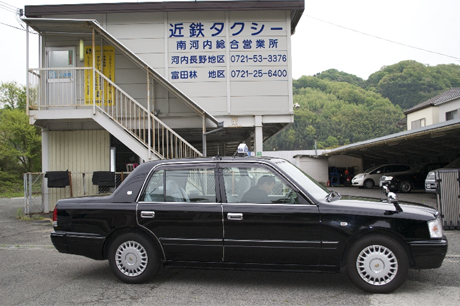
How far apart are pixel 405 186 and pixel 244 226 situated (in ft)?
67.5

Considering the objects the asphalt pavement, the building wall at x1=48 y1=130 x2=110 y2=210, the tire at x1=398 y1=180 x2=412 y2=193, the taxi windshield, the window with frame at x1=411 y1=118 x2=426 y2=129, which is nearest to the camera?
the asphalt pavement

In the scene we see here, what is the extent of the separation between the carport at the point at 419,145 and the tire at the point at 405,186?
1919mm

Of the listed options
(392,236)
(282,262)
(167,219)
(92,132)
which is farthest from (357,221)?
(92,132)

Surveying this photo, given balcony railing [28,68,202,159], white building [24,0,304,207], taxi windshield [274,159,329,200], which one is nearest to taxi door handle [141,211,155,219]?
taxi windshield [274,159,329,200]

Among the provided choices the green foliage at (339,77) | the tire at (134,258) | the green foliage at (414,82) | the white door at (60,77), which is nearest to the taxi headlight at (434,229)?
the tire at (134,258)

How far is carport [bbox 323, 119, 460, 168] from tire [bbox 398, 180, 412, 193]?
6.30ft

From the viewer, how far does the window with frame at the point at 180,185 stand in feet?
17.5

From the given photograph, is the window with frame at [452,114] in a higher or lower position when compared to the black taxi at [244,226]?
higher

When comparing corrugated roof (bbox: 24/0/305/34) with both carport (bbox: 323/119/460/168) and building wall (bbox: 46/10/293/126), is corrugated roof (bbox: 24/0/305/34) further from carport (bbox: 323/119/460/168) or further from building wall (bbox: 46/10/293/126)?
carport (bbox: 323/119/460/168)

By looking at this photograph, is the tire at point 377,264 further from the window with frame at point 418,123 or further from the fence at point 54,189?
the window with frame at point 418,123

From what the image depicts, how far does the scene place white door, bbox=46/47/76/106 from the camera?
12.6 meters

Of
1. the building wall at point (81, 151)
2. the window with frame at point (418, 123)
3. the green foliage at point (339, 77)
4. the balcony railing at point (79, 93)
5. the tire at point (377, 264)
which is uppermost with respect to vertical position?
the green foliage at point (339, 77)

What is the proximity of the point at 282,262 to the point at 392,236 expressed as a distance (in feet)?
4.24

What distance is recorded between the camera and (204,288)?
5164 mm
